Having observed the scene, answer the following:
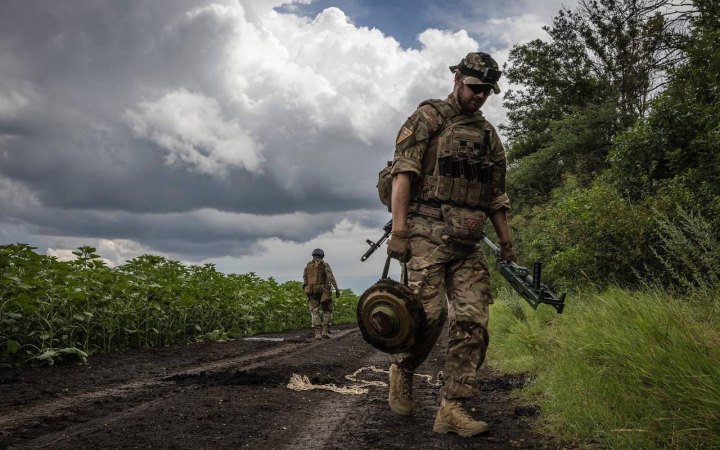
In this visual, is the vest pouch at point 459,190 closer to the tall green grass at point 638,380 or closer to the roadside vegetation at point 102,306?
the tall green grass at point 638,380

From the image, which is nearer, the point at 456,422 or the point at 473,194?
the point at 456,422

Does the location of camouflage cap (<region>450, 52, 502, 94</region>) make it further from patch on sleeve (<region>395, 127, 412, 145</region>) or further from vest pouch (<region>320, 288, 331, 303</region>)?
vest pouch (<region>320, 288, 331, 303</region>)

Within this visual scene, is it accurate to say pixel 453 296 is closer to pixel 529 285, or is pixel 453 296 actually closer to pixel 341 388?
pixel 529 285

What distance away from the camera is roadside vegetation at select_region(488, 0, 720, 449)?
3465 millimetres

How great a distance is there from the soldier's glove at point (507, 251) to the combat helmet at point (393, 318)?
114 cm

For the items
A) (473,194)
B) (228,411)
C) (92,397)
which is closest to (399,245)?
(473,194)

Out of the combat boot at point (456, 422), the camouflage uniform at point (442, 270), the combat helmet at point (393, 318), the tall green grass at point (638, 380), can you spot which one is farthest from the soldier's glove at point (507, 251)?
the combat boot at point (456, 422)

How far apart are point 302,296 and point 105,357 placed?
1442 centimetres

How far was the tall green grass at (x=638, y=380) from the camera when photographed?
310 cm

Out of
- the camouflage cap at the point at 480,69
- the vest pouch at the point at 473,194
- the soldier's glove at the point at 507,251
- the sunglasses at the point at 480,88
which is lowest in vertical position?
the soldier's glove at the point at 507,251

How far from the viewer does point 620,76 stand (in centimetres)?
2917

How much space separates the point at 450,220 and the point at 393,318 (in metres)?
0.82

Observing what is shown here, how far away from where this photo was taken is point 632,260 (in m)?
9.92

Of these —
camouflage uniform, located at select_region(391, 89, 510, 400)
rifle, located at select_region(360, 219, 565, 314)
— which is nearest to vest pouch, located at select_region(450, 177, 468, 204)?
camouflage uniform, located at select_region(391, 89, 510, 400)
